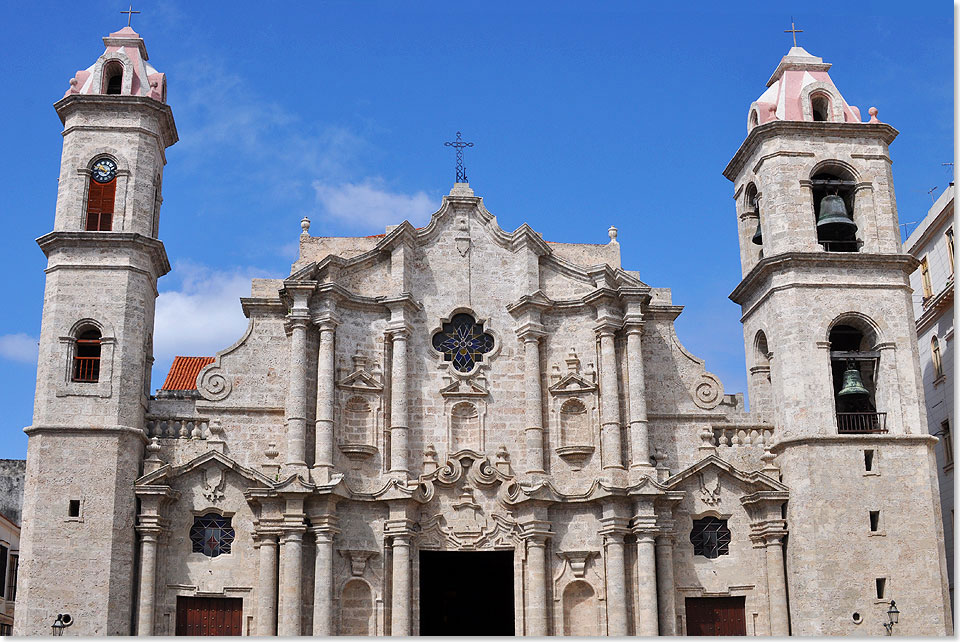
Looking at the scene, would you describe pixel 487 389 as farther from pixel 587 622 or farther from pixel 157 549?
pixel 157 549

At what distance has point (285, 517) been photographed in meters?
24.0

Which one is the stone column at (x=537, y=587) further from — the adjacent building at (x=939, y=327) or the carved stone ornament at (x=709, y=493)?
the adjacent building at (x=939, y=327)

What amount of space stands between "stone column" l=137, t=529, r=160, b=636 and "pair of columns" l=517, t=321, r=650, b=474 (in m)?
8.35

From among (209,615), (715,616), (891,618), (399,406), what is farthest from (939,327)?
(209,615)

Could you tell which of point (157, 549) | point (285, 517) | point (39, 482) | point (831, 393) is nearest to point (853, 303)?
point (831, 393)

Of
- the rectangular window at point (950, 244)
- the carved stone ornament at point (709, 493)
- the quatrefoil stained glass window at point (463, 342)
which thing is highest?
the rectangular window at point (950, 244)

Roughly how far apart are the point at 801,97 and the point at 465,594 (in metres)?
15.2

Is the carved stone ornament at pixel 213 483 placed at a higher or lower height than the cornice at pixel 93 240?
lower

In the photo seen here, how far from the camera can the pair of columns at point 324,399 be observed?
24.8 metres

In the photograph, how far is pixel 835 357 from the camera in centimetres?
2581

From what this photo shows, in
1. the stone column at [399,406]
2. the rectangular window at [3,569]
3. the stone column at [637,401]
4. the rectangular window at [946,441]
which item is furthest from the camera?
the rectangular window at [3,569]

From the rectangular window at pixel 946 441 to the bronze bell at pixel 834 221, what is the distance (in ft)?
25.0

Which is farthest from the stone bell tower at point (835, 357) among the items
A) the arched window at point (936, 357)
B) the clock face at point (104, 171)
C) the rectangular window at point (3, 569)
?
the rectangular window at point (3, 569)

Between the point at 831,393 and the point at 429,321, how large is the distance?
31.0 feet
